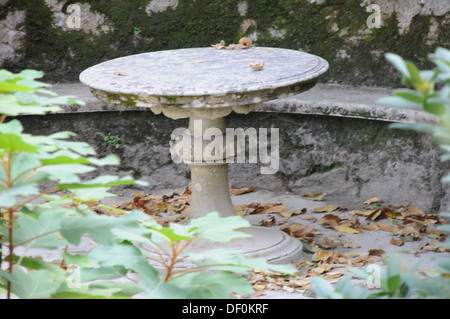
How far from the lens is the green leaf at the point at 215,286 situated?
0.99 meters

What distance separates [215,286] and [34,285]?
290 millimetres

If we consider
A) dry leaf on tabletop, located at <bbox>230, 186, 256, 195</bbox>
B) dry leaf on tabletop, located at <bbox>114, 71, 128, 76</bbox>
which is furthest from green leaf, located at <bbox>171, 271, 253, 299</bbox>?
dry leaf on tabletop, located at <bbox>230, 186, 256, 195</bbox>

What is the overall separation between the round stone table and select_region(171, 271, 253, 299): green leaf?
1484mm

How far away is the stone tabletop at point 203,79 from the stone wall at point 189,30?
3.15 ft

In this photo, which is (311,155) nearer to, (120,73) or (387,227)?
(387,227)

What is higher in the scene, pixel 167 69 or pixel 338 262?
pixel 167 69

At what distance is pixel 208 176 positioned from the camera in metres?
3.02

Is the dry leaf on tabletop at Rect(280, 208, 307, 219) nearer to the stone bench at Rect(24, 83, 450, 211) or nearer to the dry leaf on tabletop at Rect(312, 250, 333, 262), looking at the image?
A: the stone bench at Rect(24, 83, 450, 211)

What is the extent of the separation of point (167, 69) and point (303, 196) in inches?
54.9

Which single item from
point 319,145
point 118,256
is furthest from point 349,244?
point 118,256

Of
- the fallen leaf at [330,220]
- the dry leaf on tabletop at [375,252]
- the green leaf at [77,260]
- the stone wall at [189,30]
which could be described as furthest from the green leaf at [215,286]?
the stone wall at [189,30]
